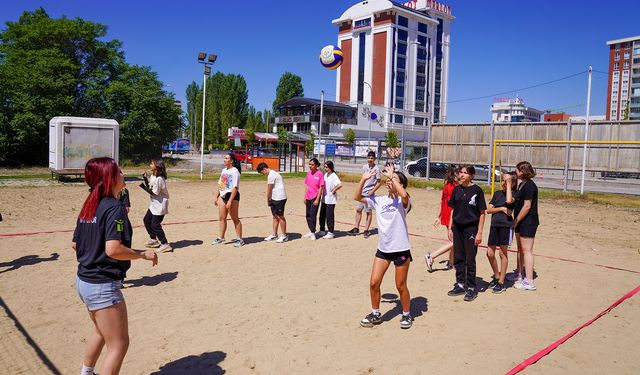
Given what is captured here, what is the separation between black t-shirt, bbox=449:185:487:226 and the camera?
5.89 meters

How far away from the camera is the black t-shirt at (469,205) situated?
5891mm

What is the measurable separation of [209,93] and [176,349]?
253ft

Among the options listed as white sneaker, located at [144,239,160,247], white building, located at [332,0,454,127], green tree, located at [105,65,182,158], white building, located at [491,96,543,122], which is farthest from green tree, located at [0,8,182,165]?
white building, located at [491,96,543,122]

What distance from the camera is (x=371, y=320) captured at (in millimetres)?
5180

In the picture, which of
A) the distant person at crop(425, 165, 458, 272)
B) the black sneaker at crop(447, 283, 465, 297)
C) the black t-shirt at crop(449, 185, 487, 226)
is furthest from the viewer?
the distant person at crop(425, 165, 458, 272)

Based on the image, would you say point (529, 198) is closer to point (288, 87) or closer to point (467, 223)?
point (467, 223)

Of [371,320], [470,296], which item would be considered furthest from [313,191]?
[371,320]

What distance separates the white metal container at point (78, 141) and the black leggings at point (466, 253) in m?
18.3

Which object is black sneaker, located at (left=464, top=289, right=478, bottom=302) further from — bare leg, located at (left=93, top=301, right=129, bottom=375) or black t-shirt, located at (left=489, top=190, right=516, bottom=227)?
bare leg, located at (left=93, top=301, right=129, bottom=375)

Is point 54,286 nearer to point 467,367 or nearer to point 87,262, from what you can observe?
point 87,262

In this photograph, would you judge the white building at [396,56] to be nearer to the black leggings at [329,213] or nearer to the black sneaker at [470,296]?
the black leggings at [329,213]

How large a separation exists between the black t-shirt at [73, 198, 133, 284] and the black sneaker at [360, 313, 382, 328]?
2824 millimetres

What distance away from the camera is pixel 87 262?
3.17 meters

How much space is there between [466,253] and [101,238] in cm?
441
